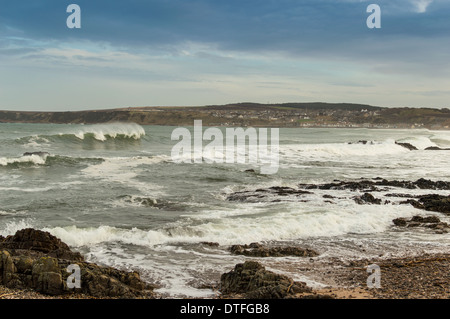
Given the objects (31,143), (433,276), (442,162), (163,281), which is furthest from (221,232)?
(31,143)

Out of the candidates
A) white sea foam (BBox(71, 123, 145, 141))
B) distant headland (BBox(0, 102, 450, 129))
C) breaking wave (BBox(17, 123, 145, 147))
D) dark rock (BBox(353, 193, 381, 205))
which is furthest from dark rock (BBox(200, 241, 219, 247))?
distant headland (BBox(0, 102, 450, 129))

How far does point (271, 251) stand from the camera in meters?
9.91

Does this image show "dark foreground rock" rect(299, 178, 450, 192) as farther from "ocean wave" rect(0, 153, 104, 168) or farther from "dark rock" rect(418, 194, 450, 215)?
"ocean wave" rect(0, 153, 104, 168)

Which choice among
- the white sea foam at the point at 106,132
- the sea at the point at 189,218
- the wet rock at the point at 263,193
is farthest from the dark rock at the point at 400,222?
the white sea foam at the point at 106,132

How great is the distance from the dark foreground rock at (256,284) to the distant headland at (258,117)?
11662 cm

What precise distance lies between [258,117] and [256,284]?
133m

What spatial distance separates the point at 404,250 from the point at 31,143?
123 ft

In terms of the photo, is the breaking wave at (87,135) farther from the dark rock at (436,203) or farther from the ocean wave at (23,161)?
the dark rock at (436,203)

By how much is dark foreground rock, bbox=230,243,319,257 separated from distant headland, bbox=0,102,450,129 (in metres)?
114

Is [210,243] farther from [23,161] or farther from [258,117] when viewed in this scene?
[258,117]

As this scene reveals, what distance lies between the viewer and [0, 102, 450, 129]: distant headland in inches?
5079

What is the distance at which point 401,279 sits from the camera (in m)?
7.83
